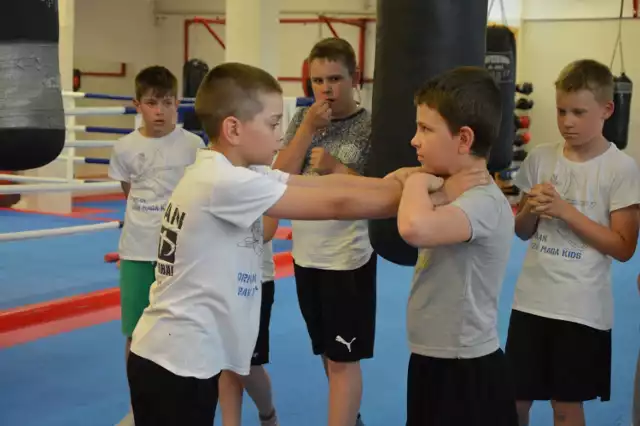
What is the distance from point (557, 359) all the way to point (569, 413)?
18cm

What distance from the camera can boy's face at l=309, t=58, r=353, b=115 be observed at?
9.07ft

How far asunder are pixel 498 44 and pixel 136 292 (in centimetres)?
202

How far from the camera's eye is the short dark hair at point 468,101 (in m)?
1.90

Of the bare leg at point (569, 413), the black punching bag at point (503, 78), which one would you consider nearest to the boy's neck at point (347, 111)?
the black punching bag at point (503, 78)

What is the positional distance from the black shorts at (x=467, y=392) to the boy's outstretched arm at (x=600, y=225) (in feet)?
1.86

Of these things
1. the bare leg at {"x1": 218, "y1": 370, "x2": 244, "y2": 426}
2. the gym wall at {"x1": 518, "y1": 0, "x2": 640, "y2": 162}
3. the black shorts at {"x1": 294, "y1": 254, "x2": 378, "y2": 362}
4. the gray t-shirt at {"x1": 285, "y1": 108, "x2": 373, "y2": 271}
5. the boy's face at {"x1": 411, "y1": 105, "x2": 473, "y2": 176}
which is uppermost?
the gym wall at {"x1": 518, "y1": 0, "x2": 640, "y2": 162}

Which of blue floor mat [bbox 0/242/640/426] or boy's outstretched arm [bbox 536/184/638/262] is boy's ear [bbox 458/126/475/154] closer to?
boy's outstretched arm [bbox 536/184/638/262]

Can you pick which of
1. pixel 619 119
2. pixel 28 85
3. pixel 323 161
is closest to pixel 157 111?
pixel 323 161

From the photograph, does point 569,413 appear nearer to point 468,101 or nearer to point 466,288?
point 466,288

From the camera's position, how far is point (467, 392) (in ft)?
6.61

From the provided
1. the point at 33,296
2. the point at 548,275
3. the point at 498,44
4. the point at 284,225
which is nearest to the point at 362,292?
the point at 548,275

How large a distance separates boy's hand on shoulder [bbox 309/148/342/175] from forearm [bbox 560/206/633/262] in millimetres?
725

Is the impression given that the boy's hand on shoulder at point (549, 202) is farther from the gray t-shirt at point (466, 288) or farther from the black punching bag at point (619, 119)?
the black punching bag at point (619, 119)

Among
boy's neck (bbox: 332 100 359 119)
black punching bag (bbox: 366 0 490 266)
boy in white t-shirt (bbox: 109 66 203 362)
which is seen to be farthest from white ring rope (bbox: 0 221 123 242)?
black punching bag (bbox: 366 0 490 266)
